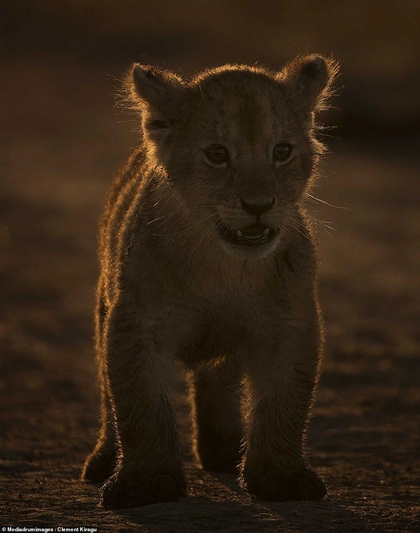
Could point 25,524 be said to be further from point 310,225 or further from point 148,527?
point 310,225

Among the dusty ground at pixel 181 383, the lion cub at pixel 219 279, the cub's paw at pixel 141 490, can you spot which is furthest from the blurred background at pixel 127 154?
the cub's paw at pixel 141 490

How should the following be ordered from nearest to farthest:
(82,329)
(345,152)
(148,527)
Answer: (148,527), (82,329), (345,152)

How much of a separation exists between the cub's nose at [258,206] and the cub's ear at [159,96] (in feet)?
2.99

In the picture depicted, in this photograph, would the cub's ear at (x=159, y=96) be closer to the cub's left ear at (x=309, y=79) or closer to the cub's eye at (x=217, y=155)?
the cub's eye at (x=217, y=155)

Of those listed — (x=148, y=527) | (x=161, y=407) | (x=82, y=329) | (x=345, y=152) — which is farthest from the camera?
(x=345, y=152)

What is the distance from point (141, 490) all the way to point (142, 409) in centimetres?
42

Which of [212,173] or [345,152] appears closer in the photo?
[212,173]

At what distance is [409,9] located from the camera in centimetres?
Result: 3456

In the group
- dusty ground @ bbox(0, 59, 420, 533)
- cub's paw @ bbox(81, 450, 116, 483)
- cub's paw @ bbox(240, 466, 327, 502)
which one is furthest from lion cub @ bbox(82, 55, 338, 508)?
cub's paw @ bbox(81, 450, 116, 483)

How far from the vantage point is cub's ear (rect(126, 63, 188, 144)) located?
722 cm

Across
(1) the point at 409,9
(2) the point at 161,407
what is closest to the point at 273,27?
(1) the point at 409,9

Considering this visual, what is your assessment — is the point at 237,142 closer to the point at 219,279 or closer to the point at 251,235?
the point at 251,235

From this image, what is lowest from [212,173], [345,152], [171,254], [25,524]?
[25,524]

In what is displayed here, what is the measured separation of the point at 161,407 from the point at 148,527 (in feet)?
2.77
